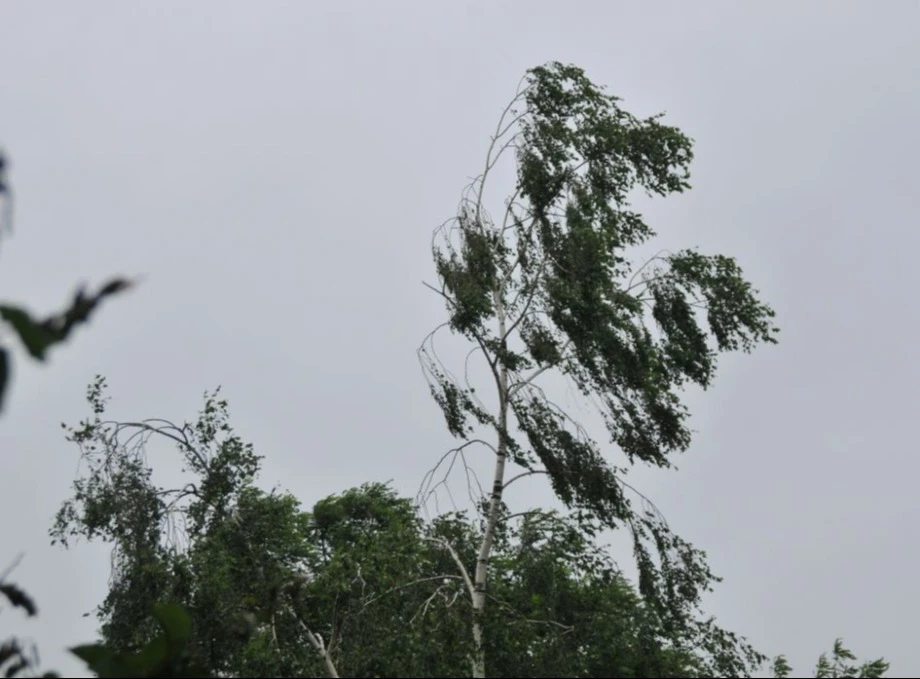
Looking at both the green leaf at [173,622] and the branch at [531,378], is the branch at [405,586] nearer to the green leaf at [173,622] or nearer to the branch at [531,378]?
the branch at [531,378]

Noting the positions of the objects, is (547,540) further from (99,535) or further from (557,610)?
(99,535)

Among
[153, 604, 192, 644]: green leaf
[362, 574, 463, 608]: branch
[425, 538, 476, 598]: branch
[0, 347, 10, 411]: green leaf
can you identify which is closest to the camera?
[0, 347, 10, 411]: green leaf

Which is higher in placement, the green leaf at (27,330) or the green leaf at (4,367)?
the green leaf at (27,330)

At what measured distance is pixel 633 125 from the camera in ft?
69.9

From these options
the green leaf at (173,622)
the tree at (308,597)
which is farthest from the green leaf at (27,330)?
the tree at (308,597)

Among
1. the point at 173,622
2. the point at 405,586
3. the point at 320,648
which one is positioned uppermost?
the point at 405,586

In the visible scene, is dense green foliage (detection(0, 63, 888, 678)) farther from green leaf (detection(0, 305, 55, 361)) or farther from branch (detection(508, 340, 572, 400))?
green leaf (detection(0, 305, 55, 361))

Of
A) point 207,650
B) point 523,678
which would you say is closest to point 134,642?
point 207,650

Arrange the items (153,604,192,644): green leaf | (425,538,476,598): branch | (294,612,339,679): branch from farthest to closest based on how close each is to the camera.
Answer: (425,538,476,598): branch → (294,612,339,679): branch → (153,604,192,644): green leaf

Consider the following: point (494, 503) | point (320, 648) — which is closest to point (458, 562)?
point (494, 503)

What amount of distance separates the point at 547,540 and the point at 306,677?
17.3 feet

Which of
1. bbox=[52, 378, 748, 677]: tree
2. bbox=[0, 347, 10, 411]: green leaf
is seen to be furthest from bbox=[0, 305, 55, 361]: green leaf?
bbox=[52, 378, 748, 677]: tree

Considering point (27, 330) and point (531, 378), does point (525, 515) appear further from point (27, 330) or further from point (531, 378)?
point (27, 330)

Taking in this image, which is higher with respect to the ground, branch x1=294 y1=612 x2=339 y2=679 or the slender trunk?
the slender trunk
